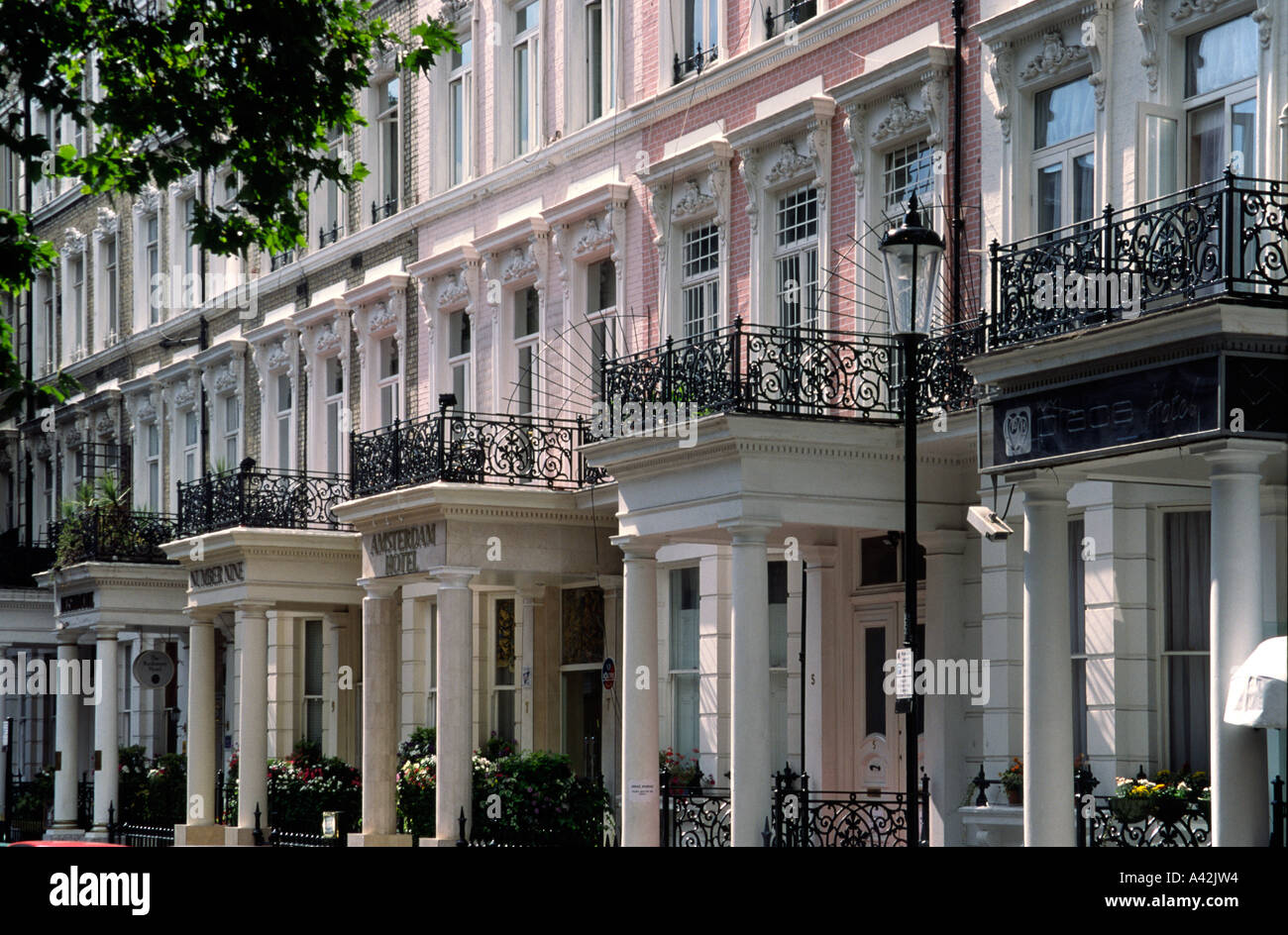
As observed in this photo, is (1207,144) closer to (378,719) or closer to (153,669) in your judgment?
(378,719)

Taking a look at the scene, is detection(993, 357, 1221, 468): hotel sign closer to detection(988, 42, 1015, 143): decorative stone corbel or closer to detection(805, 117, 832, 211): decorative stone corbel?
detection(988, 42, 1015, 143): decorative stone corbel

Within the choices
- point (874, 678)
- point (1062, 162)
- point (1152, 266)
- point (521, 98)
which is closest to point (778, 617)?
point (874, 678)

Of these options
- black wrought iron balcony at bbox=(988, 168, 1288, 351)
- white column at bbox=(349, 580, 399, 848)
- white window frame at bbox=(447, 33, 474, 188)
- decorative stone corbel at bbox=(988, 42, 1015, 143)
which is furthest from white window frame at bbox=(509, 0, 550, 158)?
black wrought iron balcony at bbox=(988, 168, 1288, 351)

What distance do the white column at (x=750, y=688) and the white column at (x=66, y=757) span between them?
19.2m

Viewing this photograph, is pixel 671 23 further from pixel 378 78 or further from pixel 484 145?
pixel 378 78

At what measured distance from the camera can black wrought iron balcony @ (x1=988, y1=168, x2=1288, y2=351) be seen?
13648 mm

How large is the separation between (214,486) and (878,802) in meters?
14.0

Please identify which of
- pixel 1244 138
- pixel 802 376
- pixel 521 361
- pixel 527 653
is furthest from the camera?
pixel 521 361

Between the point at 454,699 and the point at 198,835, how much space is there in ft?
26.4

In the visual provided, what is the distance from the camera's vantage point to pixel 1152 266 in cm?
1420

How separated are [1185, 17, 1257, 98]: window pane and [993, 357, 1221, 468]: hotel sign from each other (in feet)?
11.4

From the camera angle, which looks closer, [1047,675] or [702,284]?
[1047,675]

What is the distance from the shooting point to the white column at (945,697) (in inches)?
741
